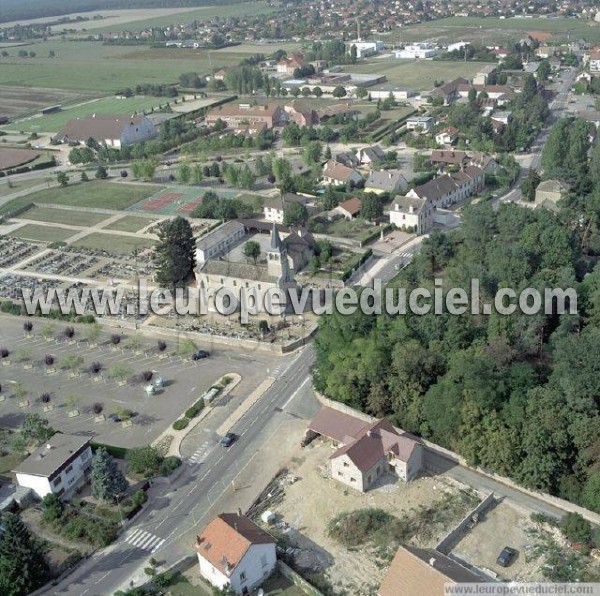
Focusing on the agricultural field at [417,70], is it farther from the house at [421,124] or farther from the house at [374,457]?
the house at [374,457]

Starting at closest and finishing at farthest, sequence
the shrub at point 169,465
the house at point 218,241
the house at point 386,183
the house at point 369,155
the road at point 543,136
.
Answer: the shrub at point 169,465
the house at point 218,241
the road at point 543,136
the house at point 386,183
the house at point 369,155

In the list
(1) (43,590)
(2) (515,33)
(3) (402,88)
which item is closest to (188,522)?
(1) (43,590)

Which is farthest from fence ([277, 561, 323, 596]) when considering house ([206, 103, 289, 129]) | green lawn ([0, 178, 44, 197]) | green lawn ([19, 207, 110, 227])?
house ([206, 103, 289, 129])

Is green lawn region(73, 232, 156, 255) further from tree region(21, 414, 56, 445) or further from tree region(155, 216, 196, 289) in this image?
tree region(21, 414, 56, 445)

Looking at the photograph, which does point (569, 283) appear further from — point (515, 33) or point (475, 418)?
point (515, 33)

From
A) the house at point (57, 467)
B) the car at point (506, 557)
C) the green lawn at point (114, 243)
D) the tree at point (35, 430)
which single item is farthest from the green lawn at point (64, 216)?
the car at point (506, 557)
